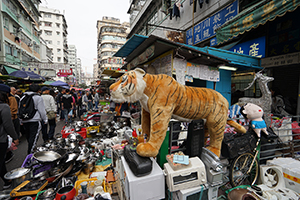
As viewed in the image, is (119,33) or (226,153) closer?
(226,153)

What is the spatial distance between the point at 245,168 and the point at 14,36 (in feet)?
71.3

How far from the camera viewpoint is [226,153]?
275 cm

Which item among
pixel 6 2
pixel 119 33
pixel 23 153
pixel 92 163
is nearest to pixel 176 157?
pixel 92 163

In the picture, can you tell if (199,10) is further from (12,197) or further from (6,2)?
(6,2)

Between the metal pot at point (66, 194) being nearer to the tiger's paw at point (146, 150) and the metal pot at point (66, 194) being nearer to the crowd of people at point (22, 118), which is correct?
the tiger's paw at point (146, 150)

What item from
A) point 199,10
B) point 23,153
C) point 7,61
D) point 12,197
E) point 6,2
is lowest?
point 23,153

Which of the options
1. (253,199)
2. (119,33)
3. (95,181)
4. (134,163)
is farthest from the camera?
(119,33)

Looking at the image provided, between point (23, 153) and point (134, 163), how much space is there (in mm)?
4937

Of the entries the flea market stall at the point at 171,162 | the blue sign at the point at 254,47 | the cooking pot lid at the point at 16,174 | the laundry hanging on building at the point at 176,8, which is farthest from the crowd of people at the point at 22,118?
the laundry hanging on building at the point at 176,8

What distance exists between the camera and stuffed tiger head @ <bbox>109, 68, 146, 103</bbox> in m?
2.08

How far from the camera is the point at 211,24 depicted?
297 inches

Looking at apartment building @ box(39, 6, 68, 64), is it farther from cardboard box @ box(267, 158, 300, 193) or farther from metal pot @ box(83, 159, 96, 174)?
cardboard box @ box(267, 158, 300, 193)

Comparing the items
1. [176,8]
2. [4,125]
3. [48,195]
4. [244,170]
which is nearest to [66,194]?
[48,195]

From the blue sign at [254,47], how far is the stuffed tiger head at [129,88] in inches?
274
